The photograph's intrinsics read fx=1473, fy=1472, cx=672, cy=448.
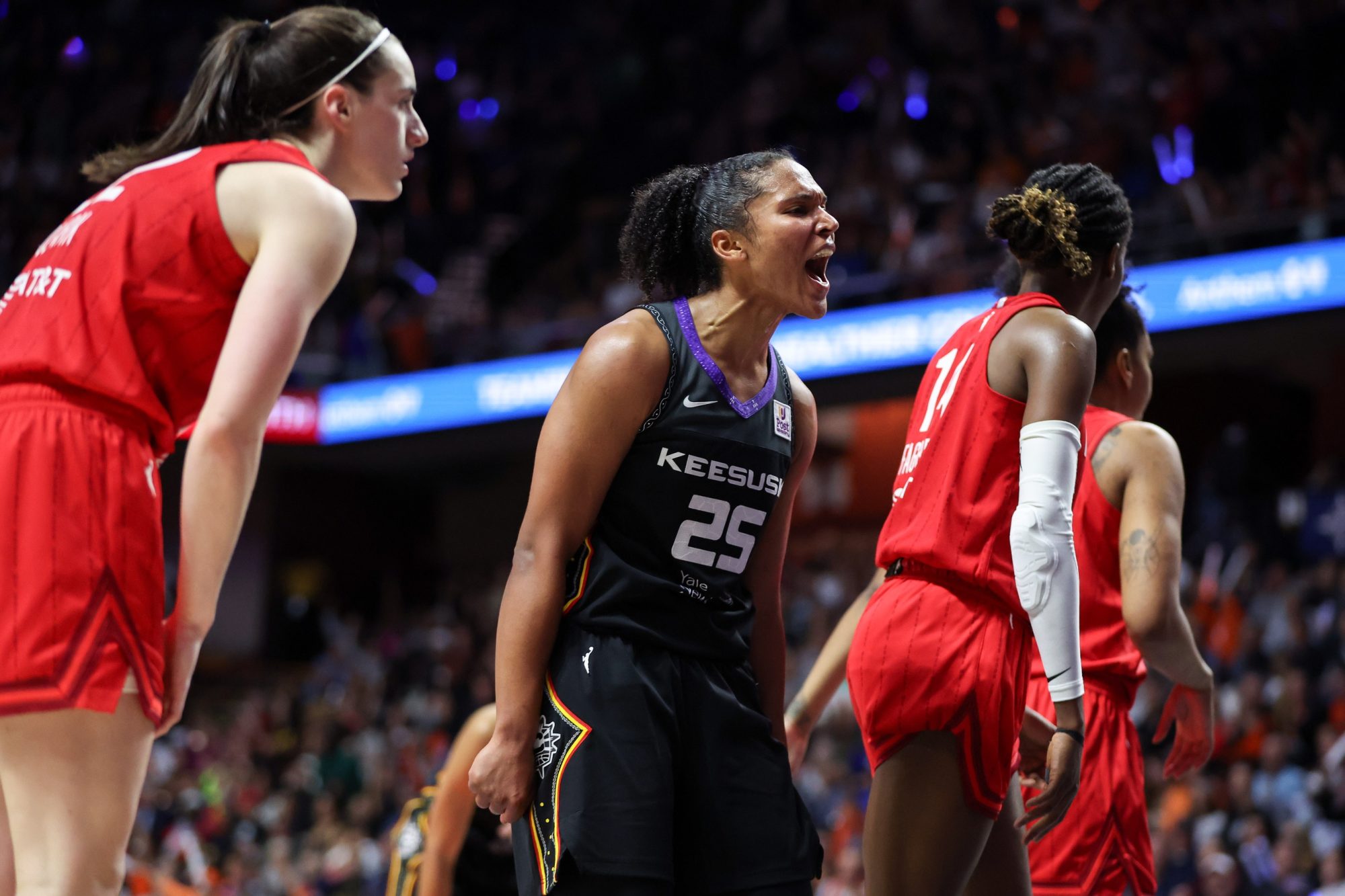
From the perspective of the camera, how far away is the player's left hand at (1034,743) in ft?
9.66

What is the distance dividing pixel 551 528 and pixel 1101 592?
1.50 metres

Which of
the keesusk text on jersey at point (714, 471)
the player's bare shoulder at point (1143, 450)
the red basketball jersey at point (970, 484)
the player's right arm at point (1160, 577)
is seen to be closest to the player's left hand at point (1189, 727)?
the player's right arm at point (1160, 577)

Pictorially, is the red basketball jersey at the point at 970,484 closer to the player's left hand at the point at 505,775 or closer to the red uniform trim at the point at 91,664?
the player's left hand at the point at 505,775

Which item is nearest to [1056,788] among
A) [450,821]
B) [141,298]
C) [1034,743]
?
[1034,743]

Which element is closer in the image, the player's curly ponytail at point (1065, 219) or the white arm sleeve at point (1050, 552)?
the white arm sleeve at point (1050, 552)

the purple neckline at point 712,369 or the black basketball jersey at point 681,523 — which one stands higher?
the purple neckline at point 712,369

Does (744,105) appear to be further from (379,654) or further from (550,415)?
(550,415)

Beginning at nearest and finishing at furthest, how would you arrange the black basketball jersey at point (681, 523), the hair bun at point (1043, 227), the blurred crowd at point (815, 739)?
the black basketball jersey at point (681, 523), the hair bun at point (1043, 227), the blurred crowd at point (815, 739)

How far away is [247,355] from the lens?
2.06 m

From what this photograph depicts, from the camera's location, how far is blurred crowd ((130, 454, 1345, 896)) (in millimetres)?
8203

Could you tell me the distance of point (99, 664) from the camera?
6.54 feet

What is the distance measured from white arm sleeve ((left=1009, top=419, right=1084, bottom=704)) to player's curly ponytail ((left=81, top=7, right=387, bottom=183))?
1.34m

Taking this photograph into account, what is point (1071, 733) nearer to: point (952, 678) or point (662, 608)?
point (952, 678)

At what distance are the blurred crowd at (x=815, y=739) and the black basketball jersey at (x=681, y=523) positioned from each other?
236 inches
